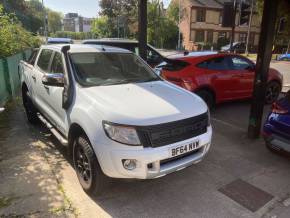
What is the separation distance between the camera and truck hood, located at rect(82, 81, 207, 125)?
9.86 ft

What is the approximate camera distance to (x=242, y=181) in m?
3.88

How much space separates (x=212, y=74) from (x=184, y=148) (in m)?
4.06

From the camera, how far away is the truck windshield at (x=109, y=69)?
12.9 ft

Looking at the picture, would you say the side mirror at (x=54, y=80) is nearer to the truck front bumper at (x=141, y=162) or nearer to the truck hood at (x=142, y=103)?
the truck hood at (x=142, y=103)

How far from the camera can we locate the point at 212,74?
6.83m

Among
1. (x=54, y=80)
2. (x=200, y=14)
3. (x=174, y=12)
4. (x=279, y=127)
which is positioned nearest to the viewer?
(x=54, y=80)

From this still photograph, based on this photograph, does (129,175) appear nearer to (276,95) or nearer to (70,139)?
(70,139)

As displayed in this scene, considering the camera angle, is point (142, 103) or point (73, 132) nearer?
point (142, 103)

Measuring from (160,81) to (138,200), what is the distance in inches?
74.6

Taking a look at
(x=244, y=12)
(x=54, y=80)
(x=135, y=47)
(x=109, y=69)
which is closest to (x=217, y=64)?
(x=244, y=12)

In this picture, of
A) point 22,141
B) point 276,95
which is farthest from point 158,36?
point 22,141

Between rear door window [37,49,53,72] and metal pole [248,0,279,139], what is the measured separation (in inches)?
149

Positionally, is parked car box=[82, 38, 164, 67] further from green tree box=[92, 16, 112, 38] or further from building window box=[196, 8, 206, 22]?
green tree box=[92, 16, 112, 38]

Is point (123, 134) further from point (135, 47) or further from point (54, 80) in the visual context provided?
point (135, 47)
